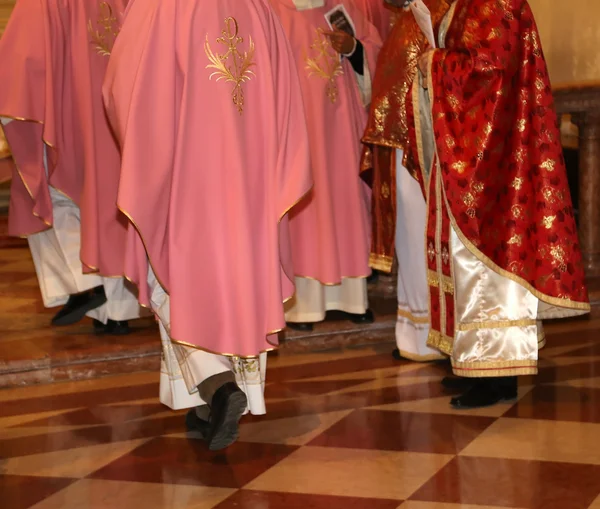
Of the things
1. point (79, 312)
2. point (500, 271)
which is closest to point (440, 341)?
point (500, 271)

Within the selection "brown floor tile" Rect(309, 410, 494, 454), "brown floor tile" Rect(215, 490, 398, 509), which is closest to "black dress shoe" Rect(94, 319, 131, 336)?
"brown floor tile" Rect(309, 410, 494, 454)

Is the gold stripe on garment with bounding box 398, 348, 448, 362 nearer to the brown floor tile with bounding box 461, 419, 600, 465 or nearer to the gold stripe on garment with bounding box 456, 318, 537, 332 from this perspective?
the gold stripe on garment with bounding box 456, 318, 537, 332

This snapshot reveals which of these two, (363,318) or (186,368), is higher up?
(186,368)

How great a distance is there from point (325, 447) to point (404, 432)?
33cm

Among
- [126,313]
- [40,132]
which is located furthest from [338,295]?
[40,132]

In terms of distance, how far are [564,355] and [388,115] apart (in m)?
1.40

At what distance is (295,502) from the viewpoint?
3396 mm

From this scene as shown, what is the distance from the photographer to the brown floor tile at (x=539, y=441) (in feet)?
12.3

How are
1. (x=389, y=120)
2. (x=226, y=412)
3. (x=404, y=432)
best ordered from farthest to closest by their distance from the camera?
(x=389, y=120), (x=404, y=432), (x=226, y=412)

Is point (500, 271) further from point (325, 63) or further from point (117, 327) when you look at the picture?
point (117, 327)

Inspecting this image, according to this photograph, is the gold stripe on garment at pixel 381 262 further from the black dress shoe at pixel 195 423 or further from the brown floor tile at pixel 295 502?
the brown floor tile at pixel 295 502

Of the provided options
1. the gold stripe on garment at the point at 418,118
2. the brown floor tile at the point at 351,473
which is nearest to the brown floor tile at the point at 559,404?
the brown floor tile at the point at 351,473

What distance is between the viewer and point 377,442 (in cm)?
397

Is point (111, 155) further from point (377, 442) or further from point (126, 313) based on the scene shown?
point (377, 442)
